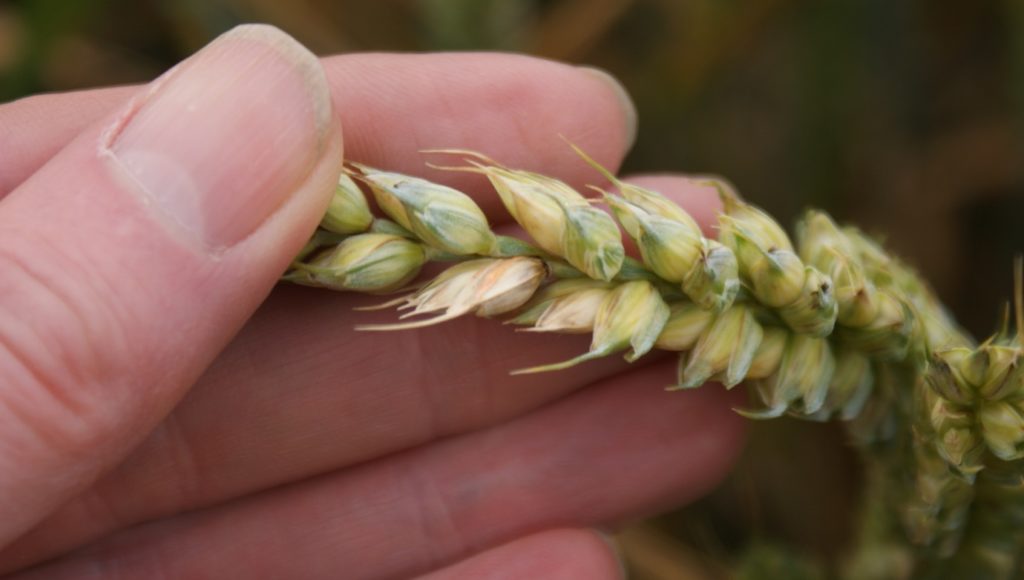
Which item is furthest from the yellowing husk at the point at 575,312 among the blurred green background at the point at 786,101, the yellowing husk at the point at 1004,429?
the blurred green background at the point at 786,101

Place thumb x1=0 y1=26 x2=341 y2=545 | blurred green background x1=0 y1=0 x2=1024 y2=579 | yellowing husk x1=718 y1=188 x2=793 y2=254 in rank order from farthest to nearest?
blurred green background x1=0 y1=0 x2=1024 y2=579, yellowing husk x1=718 y1=188 x2=793 y2=254, thumb x1=0 y1=26 x2=341 y2=545

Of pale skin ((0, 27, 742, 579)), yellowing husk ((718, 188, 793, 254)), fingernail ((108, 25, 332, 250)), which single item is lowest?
pale skin ((0, 27, 742, 579))

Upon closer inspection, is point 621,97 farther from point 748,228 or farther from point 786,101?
point 786,101

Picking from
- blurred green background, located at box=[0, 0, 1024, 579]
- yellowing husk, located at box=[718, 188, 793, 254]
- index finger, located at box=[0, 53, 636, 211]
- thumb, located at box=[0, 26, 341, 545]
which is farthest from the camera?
blurred green background, located at box=[0, 0, 1024, 579]

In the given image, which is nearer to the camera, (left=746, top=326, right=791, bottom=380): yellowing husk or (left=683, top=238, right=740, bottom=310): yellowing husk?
(left=683, top=238, right=740, bottom=310): yellowing husk

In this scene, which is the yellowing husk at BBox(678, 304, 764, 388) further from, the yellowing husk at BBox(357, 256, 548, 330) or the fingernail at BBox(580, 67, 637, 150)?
the fingernail at BBox(580, 67, 637, 150)

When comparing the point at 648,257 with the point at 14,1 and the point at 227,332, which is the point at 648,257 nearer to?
the point at 227,332

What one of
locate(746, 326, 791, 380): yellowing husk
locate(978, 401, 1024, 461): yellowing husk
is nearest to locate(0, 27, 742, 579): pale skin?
locate(746, 326, 791, 380): yellowing husk

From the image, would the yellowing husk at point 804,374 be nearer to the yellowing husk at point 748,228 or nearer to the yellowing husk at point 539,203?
the yellowing husk at point 748,228

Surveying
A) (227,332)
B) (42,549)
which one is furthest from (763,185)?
(42,549)

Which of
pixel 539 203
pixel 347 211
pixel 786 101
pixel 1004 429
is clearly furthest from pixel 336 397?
pixel 786 101
